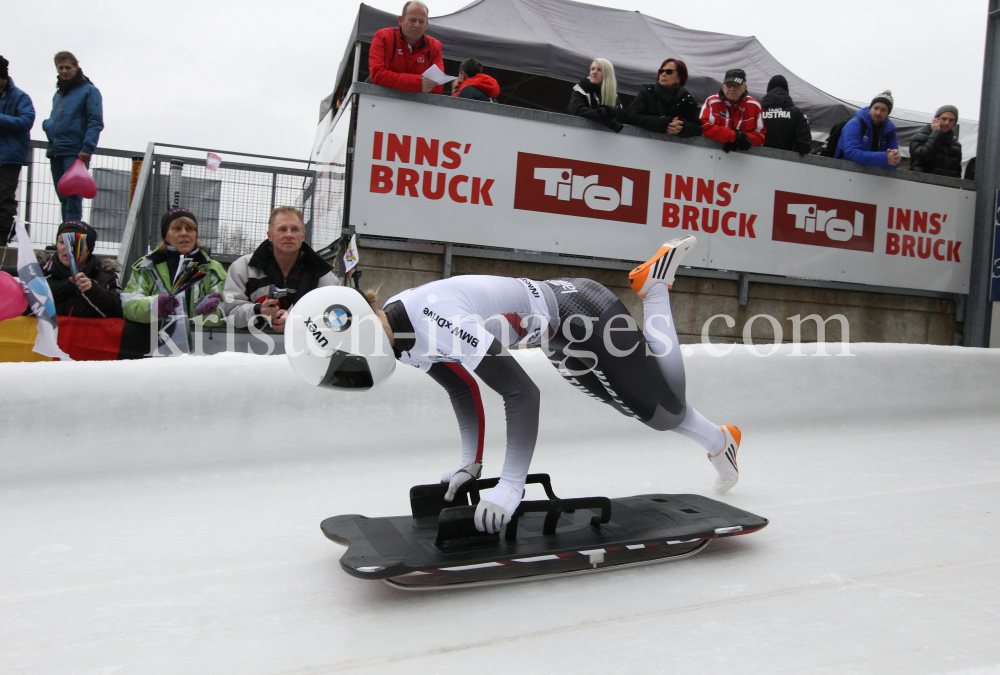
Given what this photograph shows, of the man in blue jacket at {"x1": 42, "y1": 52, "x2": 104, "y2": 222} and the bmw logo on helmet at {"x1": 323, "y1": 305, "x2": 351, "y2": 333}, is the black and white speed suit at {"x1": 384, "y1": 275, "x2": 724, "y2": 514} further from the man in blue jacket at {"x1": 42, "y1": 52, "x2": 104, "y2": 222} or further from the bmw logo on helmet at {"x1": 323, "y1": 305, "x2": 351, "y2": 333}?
the man in blue jacket at {"x1": 42, "y1": 52, "x2": 104, "y2": 222}

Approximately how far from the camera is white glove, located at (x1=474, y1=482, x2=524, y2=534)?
81.5 inches

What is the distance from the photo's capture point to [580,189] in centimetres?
553

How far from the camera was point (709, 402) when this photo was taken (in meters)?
4.27

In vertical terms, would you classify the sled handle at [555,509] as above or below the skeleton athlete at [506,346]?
below

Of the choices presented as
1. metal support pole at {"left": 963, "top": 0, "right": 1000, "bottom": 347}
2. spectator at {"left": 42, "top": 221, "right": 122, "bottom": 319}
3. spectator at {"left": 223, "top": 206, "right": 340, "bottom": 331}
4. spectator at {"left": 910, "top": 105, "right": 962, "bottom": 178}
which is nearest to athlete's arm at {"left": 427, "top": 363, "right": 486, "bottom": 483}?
spectator at {"left": 223, "top": 206, "right": 340, "bottom": 331}

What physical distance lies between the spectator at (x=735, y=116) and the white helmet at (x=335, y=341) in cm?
465

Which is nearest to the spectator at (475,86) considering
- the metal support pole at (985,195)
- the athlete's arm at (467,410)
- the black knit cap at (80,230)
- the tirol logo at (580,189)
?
the tirol logo at (580,189)

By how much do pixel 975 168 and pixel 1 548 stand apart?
7.90 metres

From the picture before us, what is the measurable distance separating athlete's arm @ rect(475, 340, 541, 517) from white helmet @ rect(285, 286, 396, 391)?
12.6 inches

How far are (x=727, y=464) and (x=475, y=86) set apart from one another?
146 inches

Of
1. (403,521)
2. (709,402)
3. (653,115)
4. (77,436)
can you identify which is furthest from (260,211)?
(403,521)

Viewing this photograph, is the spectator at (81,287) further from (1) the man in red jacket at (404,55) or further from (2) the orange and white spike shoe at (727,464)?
(2) the orange and white spike shoe at (727,464)

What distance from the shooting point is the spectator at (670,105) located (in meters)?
5.74

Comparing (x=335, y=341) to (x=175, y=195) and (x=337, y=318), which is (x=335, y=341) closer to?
(x=337, y=318)
